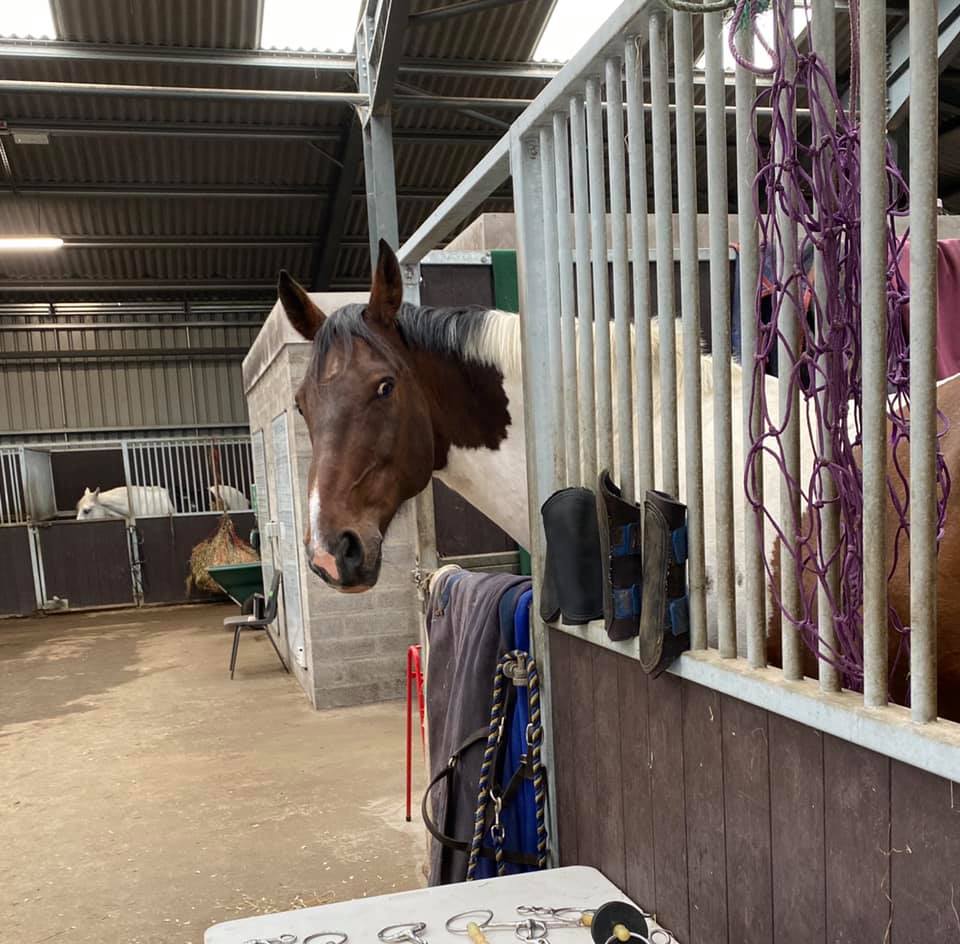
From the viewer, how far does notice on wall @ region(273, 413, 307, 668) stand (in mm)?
4590

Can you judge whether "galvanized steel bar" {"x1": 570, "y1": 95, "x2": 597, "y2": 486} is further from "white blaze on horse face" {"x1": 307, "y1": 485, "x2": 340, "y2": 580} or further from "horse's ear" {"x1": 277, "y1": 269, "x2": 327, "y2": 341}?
"horse's ear" {"x1": 277, "y1": 269, "x2": 327, "y2": 341}

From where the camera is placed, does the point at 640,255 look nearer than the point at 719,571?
No

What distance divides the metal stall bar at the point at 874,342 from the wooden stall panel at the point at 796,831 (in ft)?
0.42

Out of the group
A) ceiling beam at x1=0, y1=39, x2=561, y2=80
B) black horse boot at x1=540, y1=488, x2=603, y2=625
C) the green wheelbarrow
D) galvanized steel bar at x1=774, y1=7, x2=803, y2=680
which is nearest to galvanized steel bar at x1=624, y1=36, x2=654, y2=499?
black horse boot at x1=540, y1=488, x2=603, y2=625

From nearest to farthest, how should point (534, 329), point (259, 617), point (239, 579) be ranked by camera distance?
point (534, 329) < point (259, 617) < point (239, 579)

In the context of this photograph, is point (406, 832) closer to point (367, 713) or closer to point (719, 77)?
point (367, 713)

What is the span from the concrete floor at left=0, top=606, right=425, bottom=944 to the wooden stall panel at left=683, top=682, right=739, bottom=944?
1738mm

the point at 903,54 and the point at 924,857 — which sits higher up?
the point at 903,54

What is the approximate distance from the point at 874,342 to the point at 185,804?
3.31m

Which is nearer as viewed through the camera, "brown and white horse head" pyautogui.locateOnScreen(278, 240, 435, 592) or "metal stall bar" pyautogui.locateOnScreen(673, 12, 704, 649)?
"metal stall bar" pyautogui.locateOnScreen(673, 12, 704, 649)

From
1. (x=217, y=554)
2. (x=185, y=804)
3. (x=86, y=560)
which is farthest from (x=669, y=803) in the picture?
(x=86, y=560)

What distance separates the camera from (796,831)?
0.83 m

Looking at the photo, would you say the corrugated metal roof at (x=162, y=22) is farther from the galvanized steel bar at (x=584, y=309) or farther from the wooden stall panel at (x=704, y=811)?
the wooden stall panel at (x=704, y=811)

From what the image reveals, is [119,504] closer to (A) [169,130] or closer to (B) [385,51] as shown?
(A) [169,130]
